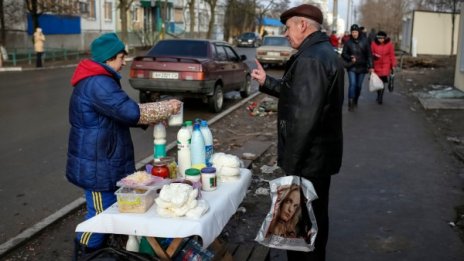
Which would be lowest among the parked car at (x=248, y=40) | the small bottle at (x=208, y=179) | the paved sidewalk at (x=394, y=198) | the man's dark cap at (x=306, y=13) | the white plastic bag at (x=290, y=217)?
the paved sidewalk at (x=394, y=198)

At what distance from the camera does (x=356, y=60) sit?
489 inches

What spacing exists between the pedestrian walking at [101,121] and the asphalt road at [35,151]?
1.70 m

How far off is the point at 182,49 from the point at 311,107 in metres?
9.56

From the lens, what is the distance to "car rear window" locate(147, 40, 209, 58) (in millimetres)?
12273

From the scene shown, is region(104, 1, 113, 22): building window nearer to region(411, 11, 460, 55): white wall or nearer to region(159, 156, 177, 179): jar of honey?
region(411, 11, 460, 55): white wall

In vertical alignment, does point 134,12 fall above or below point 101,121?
above

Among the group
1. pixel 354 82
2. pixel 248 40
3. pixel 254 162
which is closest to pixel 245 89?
pixel 354 82

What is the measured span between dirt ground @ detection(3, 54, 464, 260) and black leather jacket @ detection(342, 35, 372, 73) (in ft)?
6.19

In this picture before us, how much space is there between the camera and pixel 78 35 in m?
39.2

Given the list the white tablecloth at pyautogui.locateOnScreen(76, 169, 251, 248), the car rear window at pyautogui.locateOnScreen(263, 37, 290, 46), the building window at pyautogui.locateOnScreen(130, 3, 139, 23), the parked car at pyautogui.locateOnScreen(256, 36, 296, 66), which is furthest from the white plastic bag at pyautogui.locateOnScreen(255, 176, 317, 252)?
the building window at pyautogui.locateOnScreen(130, 3, 139, 23)

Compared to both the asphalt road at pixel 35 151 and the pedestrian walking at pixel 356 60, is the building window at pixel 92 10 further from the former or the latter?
the pedestrian walking at pixel 356 60

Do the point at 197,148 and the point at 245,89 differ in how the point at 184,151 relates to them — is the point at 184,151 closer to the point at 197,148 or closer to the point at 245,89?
the point at 197,148

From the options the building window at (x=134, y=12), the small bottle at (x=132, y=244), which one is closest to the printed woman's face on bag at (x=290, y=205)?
the small bottle at (x=132, y=244)

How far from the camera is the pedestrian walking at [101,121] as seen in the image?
3418mm
